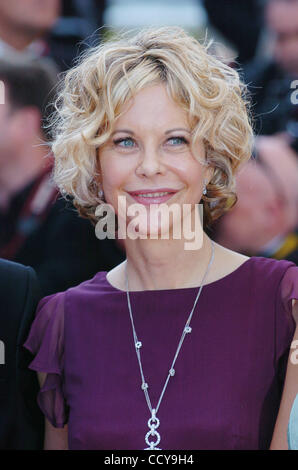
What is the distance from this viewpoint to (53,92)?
3.03 meters

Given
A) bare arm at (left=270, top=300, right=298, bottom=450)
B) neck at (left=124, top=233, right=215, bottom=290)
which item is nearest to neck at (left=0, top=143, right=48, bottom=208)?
neck at (left=124, top=233, right=215, bottom=290)

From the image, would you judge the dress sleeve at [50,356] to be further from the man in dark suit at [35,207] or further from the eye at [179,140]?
the man in dark suit at [35,207]

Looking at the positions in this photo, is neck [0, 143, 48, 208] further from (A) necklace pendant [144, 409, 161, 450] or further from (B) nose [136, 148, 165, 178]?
(A) necklace pendant [144, 409, 161, 450]

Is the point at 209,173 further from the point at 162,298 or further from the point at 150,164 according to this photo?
the point at 162,298

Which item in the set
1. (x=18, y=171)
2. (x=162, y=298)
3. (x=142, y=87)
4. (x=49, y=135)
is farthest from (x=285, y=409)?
(x=18, y=171)

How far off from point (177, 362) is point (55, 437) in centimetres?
44

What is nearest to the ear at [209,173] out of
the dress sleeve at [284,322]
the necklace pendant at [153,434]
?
the dress sleeve at [284,322]

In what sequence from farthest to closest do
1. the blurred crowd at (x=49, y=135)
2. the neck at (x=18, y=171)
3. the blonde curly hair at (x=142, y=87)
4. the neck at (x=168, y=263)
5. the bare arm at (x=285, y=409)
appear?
the neck at (x=18, y=171) → the blurred crowd at (x=49, y=135) → the neck at (x=168, y=263) → the blonde curly hair at (x=142, y=87) → the bare arm at (x=285, y=409)

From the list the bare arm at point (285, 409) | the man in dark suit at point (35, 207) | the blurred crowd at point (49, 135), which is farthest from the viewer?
the man in dark suit at point (35, 207)

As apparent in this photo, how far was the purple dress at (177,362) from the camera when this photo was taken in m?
1.86

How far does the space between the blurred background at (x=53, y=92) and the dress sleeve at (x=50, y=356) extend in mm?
820

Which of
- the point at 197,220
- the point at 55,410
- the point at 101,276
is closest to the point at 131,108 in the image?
the point at 197,220

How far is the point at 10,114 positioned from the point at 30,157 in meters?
0.20

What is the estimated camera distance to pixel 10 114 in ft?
10.2
